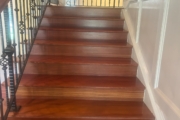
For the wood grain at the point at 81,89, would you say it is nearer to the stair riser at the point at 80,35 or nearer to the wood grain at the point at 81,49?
the wood grain at the point at 81,49

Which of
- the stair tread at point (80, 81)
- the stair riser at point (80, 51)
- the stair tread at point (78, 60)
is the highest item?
the stair riser at point (80, 51)

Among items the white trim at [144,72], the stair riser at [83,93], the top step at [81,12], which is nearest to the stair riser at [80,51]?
the white trim at [144,72]

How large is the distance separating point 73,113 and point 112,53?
0.93 m

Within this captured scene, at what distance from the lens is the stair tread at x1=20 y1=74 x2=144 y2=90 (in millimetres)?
1776

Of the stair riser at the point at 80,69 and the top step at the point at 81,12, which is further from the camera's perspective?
the top step at the point at 81,12

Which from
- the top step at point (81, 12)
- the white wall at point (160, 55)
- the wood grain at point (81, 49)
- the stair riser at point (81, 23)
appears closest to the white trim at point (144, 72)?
the white wall at point (160, 55)

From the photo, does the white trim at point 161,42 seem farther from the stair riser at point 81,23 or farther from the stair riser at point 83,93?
the stair riser at point 81,23

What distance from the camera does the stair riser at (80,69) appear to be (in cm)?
198

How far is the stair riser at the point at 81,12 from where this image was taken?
2.88m

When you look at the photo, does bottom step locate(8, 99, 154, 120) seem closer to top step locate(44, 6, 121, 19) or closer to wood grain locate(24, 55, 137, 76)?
wood grain locate(24, 55, 137, 76)

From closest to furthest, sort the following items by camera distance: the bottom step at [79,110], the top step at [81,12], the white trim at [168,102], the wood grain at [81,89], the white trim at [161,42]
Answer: the white trim at [168,102], the white trim at [161,42], the bottom step at [79,110], the wood grain at [81,89], the top step at [81,12]

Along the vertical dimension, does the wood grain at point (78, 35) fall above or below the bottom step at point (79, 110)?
above

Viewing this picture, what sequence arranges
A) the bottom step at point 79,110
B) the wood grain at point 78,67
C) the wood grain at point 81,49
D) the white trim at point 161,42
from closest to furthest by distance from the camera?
the white trim at point 161,42 → the bottom step at point 79,110 → the wood grain at point 78,67 → the wood grain at point 81,49

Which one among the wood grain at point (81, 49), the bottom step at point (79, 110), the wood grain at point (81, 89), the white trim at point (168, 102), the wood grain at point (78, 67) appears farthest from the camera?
the wood grain at point (81, 49)
